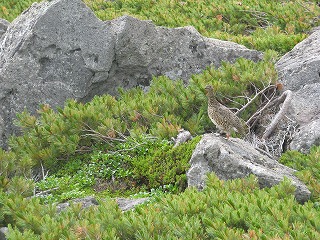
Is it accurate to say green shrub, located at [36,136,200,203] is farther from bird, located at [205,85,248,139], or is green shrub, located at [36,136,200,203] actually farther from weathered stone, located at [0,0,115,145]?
weathered stone, located at [0,0,115,145]

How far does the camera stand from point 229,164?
6801mm

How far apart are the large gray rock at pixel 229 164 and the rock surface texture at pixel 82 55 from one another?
321 centimetres

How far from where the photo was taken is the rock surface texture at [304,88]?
26.6 feet

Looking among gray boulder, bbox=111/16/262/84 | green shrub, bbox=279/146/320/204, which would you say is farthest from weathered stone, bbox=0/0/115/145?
green shrub, bbox=279/146/320/204

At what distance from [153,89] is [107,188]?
210cm

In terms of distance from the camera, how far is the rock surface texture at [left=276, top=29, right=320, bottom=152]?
8109mm

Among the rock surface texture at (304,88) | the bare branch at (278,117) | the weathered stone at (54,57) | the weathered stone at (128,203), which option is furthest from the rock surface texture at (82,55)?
the weathered stone at (128,203)

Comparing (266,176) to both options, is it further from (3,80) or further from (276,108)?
(3,80)

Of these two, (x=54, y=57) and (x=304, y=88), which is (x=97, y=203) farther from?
(x=304, y=88)

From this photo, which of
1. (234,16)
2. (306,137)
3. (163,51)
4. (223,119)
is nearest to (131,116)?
(223,119)

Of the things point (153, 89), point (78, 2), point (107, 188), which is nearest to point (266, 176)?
point (107, 188)

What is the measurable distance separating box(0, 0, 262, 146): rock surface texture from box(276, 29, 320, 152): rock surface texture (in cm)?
92

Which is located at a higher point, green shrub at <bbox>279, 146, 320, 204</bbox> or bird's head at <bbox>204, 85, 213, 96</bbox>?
bird's head at <bbox>204, 85, 213, 96</bbox>

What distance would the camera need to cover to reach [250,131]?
349 inches
